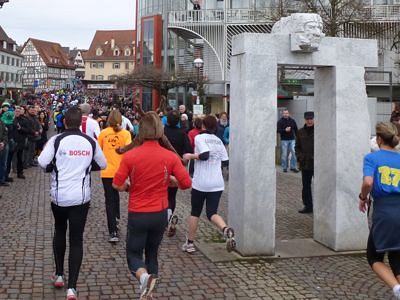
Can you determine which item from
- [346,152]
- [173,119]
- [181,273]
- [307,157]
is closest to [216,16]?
[307,157]

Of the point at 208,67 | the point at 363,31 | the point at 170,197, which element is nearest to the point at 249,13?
the point at 208,67

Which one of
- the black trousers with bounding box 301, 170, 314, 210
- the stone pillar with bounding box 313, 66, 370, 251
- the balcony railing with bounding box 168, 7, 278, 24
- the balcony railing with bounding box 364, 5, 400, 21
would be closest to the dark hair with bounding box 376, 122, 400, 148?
the stone pillar with bounding box 313, 66, 370, 251

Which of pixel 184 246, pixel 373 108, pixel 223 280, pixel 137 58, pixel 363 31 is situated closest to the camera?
pixel 223 280

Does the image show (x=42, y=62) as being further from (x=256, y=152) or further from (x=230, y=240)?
(x=230, y=240)

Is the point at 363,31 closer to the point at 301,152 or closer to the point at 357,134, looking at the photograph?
the point at 301,152

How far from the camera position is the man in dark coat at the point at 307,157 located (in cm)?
973

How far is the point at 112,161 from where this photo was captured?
747cm

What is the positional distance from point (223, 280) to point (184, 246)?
129cm

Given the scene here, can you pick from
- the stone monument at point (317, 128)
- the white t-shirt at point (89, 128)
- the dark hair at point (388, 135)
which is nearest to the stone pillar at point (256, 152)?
the stone monument at point (317, 128)

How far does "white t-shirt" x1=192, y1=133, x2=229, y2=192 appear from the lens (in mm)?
6750

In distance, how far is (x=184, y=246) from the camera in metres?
6.99

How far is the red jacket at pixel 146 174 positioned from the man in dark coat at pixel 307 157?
5.42m

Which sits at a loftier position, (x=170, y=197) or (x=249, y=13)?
(x=249, y=13)

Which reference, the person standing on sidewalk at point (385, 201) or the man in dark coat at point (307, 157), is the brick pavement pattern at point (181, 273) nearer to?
the person standing on sidewalk at point (385, 201)
